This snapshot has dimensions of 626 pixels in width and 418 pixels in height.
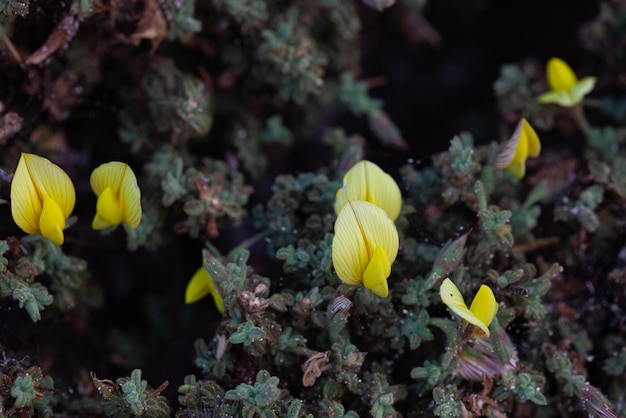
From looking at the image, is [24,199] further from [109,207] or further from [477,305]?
[477,305]

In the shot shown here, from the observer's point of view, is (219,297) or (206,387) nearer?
(206,387)

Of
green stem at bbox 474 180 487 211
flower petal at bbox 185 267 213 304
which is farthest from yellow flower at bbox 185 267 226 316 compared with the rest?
green stem at bbox 474 180 487 211

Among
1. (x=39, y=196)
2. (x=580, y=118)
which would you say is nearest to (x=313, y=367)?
(x=39, y=196)

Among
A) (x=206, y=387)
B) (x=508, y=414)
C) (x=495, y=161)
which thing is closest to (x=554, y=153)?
(x=495, y=161)

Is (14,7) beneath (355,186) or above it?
above

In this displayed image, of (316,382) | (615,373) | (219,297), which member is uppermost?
(219,297)

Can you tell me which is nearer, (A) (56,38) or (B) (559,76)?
(A) (56,38)

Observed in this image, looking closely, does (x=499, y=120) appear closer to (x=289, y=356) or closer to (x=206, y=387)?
(x=289, y=356)
